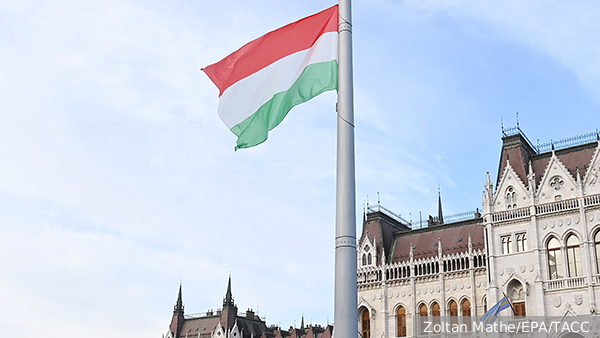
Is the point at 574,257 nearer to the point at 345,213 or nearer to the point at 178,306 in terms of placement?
the point at 345,213

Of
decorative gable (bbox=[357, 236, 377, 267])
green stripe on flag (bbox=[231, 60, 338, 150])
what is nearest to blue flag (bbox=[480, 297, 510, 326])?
decorative gable (bbox=[357, 236, 377, 267])

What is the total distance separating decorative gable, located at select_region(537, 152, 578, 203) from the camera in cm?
5191

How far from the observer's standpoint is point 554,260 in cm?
5112

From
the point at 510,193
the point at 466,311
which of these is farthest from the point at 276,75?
the point at 466,311

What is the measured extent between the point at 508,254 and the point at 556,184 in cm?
698

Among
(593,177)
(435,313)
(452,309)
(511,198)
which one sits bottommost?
(435,313)

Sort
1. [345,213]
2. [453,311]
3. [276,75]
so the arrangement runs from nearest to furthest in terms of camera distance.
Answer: [345,213]
[276,75]
[453,311]

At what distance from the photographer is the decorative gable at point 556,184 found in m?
51.9

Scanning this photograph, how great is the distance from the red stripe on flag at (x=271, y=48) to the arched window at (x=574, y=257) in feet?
143

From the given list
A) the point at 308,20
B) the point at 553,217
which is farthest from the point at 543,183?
the point at 308,20

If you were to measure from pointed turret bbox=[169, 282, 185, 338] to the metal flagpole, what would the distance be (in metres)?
105

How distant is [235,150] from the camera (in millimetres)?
13258

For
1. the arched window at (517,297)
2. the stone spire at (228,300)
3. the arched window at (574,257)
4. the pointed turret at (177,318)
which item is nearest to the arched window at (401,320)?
the arched window at (517,297)

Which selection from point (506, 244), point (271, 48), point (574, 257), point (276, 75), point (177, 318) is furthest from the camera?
point (177, 318)
